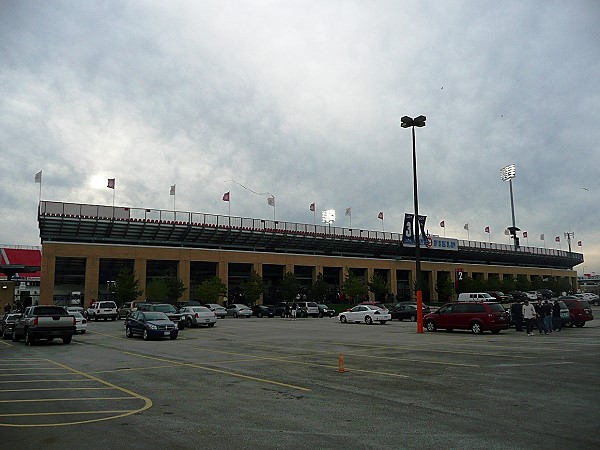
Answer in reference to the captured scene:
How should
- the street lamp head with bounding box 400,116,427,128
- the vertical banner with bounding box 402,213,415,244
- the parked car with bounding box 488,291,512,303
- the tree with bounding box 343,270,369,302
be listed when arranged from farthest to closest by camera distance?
1. the tree with bounding box 343,270,369,302
2. the parked car with bounding box 488,291,512,303
3. the vertical banner with bounding box 402,213,415,244
4. the street lamp head with bounding box 400,116,427,128

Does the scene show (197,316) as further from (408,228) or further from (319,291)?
(319,291)

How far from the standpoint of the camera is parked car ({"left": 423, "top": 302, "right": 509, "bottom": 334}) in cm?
2478

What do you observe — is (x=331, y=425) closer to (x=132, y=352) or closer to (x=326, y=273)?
(x=132, y=352)

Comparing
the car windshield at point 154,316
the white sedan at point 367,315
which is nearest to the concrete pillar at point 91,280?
the white sedan at point 367,315

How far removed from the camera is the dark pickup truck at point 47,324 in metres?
22.5

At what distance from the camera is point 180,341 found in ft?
79.0

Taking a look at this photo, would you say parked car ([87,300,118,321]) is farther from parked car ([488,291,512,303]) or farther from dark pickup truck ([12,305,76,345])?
parked car ([488,291,512,303])

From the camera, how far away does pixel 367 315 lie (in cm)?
3778

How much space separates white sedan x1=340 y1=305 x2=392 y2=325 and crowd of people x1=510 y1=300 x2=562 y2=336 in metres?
12.0

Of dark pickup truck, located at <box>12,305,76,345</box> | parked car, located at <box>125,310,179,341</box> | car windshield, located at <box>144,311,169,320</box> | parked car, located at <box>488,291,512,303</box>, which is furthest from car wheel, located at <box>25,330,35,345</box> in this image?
parked car, located at <box>488,291,512,303</box>

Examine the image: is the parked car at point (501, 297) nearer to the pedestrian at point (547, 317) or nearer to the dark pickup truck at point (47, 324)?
the pedestrian at point (547, 317)

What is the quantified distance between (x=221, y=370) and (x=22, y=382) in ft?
15.7

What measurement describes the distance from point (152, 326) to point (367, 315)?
58.7 ft

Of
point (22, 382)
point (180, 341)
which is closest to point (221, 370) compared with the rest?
point (22, 382)
